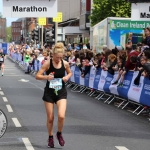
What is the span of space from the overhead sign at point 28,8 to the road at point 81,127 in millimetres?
5064

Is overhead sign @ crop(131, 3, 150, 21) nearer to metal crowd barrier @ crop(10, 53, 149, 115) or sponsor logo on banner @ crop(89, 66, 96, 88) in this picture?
metal crowd barrier @ crop(10, 53, 149, 115)

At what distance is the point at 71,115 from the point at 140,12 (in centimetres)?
536

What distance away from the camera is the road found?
32.4 feet

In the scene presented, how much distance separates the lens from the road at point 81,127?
9875 mm

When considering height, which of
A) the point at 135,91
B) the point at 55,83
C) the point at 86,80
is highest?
the point at 55,83

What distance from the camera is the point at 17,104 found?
1655 centimetres

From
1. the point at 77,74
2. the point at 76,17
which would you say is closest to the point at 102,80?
the point at 77,74

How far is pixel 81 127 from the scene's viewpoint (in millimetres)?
12109

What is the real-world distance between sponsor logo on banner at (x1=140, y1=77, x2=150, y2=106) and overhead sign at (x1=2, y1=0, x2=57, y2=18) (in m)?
8.28

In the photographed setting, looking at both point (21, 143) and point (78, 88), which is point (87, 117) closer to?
point (21, 143)

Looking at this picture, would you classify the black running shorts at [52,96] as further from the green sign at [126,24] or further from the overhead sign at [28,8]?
the green sign at [126,24]

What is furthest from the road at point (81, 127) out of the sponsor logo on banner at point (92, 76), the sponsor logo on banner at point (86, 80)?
the sponsor logo on banner at point (86, 80)

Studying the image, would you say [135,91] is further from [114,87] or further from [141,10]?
[141,10]

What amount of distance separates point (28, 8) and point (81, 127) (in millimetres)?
10729
